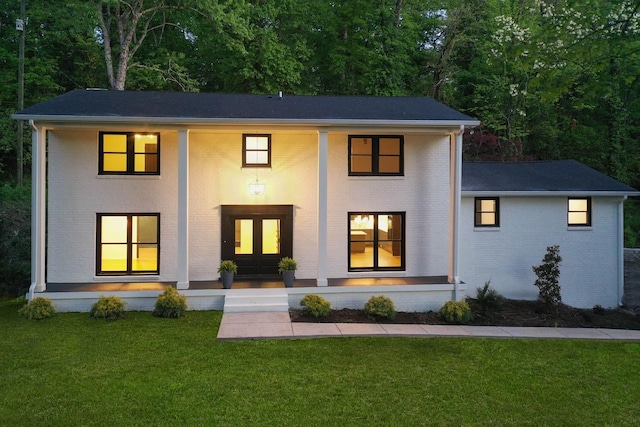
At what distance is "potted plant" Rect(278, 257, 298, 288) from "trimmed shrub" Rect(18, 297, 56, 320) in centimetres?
560

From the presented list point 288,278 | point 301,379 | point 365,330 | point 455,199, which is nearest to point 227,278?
point 288,278

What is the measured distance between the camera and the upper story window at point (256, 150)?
506 inches

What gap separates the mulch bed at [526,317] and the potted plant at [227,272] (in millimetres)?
1826

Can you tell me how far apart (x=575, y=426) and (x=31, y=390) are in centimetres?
775

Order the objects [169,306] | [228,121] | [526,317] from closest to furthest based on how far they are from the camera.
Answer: [169,306], [228,121], [526,317]

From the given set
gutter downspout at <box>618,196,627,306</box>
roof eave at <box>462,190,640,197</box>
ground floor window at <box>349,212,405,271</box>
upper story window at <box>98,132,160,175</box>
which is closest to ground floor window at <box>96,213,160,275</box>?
upper story window at <box>98,132,160,175</box>

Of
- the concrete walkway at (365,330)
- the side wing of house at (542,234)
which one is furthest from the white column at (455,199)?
the concrete walkway at (365,330)

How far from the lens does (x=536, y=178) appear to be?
14711 mm

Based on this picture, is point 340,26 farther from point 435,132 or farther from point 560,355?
point 560,355

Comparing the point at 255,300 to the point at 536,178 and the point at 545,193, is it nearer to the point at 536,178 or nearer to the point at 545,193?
the point at 545,193

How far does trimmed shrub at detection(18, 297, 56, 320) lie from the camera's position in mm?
10445

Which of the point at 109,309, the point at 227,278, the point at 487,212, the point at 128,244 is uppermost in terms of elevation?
the point at 487,212

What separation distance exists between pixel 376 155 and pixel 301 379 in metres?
7.72

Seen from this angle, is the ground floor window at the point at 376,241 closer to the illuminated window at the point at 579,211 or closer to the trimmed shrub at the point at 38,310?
the illuminated window at the point at 579,211
